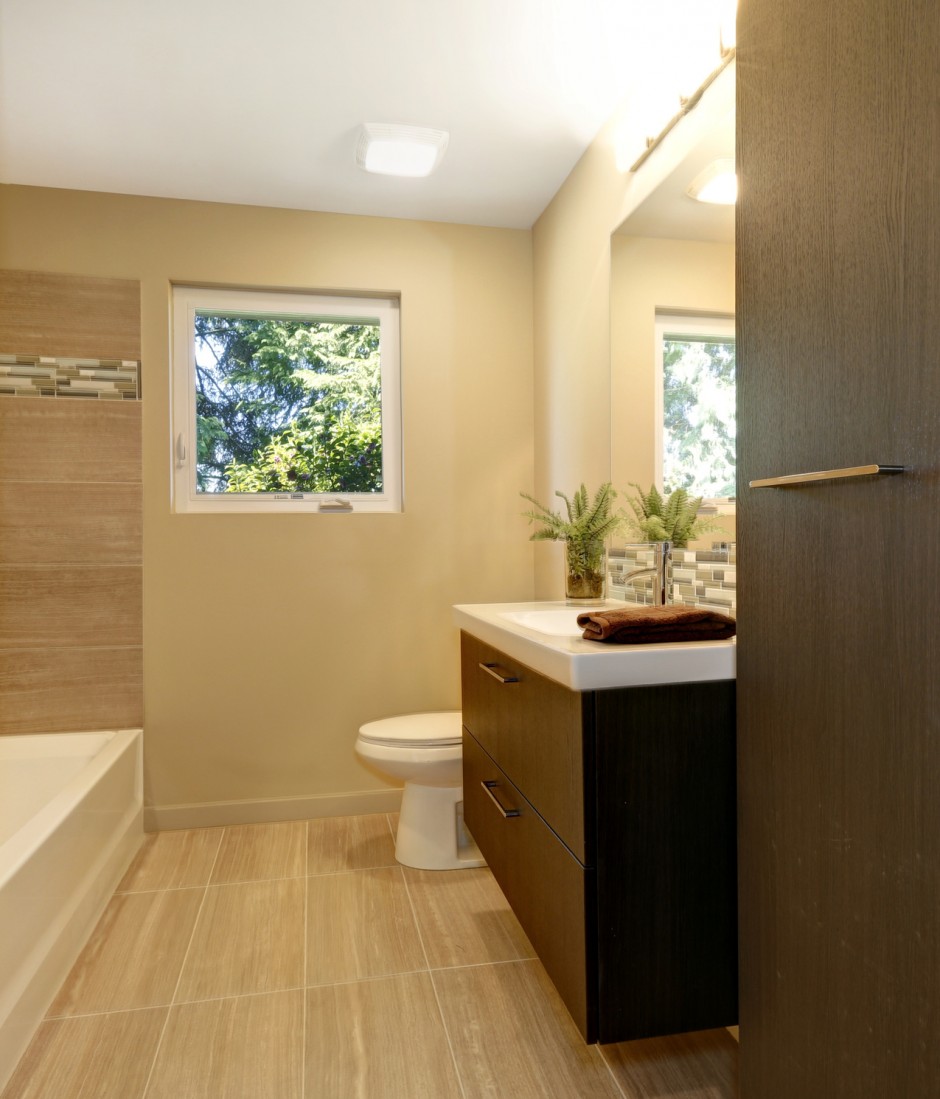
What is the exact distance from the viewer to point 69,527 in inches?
107

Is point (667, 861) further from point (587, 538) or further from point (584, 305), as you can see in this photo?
point (584, 305)

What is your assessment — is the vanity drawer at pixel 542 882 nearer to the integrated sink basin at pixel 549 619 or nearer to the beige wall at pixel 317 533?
the integrated sink basin at pixel 549 619

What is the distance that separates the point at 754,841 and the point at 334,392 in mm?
2309

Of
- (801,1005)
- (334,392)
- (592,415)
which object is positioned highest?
(334,392)

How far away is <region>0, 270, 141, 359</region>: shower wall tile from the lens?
2.67 meters

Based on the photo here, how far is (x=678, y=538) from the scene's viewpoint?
6.15 feet

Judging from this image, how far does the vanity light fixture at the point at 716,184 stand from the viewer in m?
1.75

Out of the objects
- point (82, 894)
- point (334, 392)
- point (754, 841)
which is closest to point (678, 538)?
point (754, 841)

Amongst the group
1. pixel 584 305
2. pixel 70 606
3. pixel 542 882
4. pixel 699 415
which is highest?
pixel 584 305

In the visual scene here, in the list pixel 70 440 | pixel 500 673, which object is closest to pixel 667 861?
pixel 500 673

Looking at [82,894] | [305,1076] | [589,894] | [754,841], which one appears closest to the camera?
[754,841]

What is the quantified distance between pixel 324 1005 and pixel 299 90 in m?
2.39

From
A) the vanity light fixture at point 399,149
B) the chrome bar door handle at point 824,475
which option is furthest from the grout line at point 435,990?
the vanity light fixture at point 399,149

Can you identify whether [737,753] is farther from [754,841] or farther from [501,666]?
[501,666]
